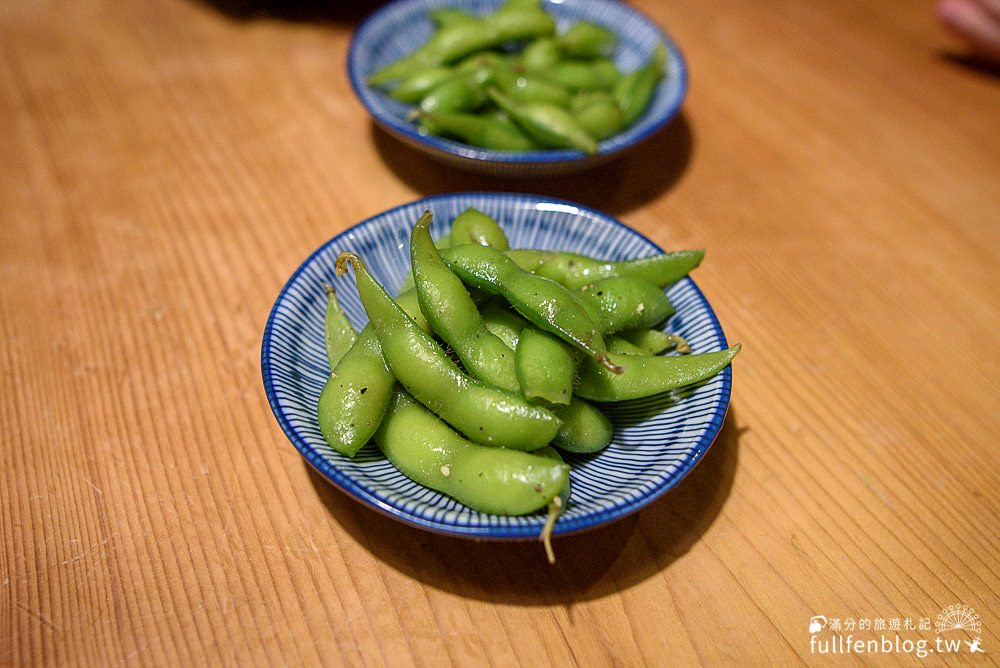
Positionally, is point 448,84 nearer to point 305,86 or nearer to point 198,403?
point 305,86

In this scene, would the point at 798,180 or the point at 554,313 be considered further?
the point at 798,180

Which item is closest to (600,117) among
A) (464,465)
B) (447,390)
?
(447,390)

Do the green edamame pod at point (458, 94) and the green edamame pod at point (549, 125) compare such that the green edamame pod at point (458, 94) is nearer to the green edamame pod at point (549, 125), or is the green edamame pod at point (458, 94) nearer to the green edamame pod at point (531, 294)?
the green edamame pod at point (549, 125)

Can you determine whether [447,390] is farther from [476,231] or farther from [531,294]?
[476,231]

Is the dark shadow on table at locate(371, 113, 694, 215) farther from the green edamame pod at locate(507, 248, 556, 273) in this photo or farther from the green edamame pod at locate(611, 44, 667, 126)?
the green edamame pod at locate(507, 248, 556, 273)

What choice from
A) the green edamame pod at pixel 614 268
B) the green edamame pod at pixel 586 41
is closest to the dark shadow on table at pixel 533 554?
the green edamame pod at pixel 614 268

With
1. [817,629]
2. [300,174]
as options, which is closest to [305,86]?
[300,174]
